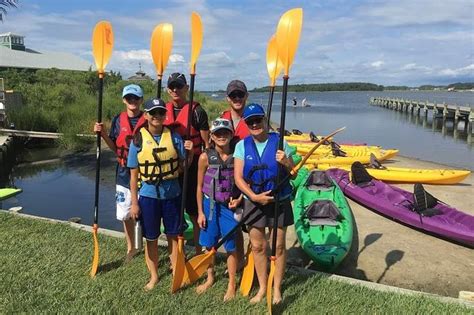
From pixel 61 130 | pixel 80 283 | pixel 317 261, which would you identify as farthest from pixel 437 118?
pixel 80 283

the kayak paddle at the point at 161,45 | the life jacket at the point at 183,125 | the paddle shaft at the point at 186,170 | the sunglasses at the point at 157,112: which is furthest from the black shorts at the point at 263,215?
the kayak paddle at the point at 161,45

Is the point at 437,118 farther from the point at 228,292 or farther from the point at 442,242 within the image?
the point at 228,292

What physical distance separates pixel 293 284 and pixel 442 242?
11.7 feet

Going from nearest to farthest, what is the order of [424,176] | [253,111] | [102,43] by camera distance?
[253,111] < [102,43] < [424,176]

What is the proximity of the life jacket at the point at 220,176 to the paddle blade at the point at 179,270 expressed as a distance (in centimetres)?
66

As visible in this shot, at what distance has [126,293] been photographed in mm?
3730

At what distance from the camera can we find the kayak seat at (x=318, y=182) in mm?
7191

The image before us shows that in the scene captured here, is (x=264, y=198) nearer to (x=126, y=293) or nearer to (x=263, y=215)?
(x=263, y=215)

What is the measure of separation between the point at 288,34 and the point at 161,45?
5.39ft

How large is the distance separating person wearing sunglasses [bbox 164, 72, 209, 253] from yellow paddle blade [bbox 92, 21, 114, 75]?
3.79 ft

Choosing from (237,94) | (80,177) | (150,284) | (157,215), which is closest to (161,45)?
(237,94)

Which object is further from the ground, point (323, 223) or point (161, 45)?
point (161, 45)

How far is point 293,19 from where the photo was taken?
359cm

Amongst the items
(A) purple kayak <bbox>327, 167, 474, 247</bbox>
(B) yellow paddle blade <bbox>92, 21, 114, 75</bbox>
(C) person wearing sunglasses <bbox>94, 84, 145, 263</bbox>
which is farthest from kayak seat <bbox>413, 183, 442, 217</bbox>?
(B) yellow paddle blade <bbox>92, 21, 114, 75</bbox>
